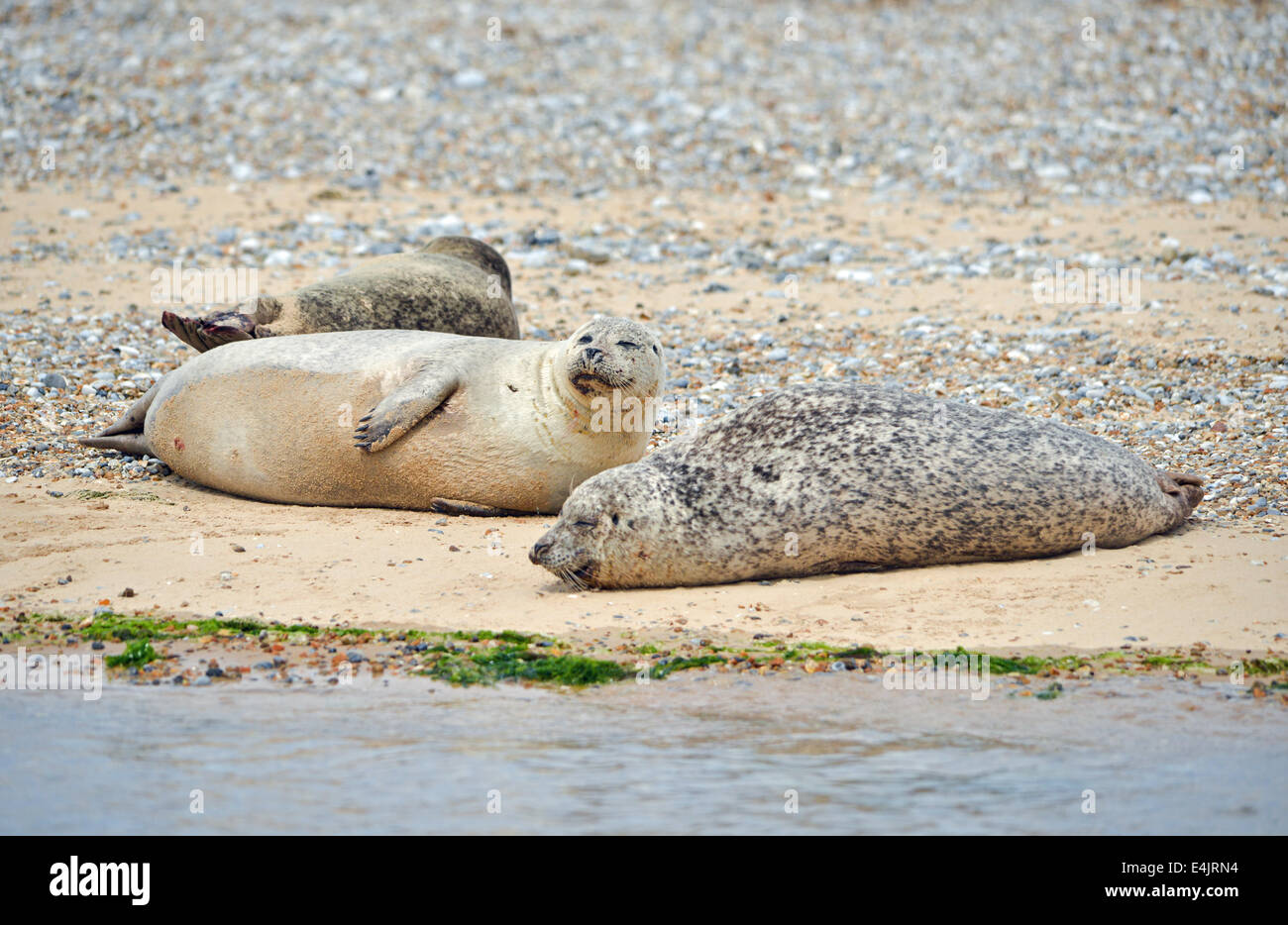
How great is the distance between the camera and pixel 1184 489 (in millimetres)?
6105

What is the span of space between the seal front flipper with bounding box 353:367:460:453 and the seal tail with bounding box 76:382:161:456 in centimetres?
141

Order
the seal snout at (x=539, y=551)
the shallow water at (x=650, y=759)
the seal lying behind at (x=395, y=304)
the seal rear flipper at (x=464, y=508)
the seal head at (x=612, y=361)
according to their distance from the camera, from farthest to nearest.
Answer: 1. the seal lying behind at (x=395, y=304)
2. the seal rear flipper at (x=464, y=508)
3. the seal head at (x=612, y=361)
4. the seal snout at (x=539, y=551)
5. the shallow water at (x=650, y=759)

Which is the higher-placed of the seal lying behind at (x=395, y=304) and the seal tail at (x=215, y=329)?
the seal lying behind at (x=395, y=304)

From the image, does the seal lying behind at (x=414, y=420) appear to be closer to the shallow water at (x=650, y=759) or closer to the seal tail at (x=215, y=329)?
the seal tail at (x=215, y=329)

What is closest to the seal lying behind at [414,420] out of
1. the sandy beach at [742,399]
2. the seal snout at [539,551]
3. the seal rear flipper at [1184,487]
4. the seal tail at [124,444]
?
the sandy beach at [742,399]

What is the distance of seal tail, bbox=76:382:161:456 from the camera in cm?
725

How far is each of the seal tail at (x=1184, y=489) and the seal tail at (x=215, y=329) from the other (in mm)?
4546

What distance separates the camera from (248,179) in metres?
13.6

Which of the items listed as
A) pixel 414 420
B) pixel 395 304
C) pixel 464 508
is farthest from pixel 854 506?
pixel 395 304

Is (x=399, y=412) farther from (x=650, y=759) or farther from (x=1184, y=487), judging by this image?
(x=1184, y=487)

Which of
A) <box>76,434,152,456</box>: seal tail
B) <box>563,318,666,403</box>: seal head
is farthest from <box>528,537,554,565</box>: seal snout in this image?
<box>76,434,152,456</box>: seal tail

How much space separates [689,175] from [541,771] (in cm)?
1075

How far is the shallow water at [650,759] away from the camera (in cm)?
363

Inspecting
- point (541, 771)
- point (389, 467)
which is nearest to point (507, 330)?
point (389, 467)
